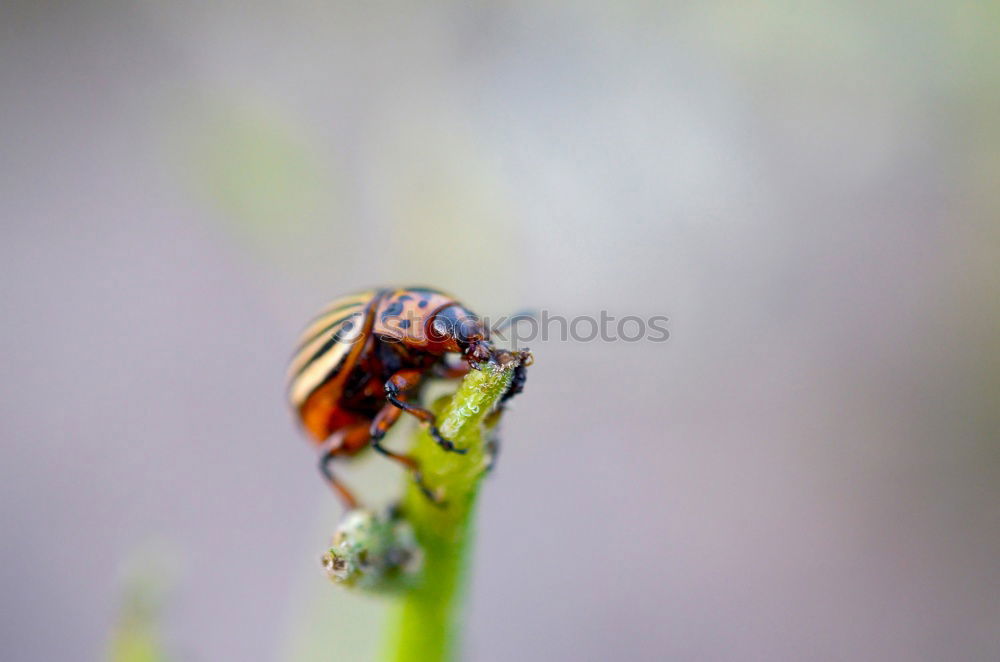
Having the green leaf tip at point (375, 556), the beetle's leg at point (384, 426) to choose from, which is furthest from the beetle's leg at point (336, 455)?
the green leaf tip at point (375, 556)

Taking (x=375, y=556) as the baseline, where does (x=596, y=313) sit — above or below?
above

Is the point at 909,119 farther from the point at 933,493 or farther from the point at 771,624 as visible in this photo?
the point at 771,624

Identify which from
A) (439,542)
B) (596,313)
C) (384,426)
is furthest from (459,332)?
(596,313)

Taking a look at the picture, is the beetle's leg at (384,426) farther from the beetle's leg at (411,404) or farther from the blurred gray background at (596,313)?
the blurred gray background at (596,313)

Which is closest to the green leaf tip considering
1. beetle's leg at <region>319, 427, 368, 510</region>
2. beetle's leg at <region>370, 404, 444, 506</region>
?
beetle's leg at <region>370, 404, 444, 506</region>

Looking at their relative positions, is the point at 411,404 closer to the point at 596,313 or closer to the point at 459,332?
the point at 459,332

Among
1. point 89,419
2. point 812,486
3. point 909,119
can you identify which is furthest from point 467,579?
point 89,419
